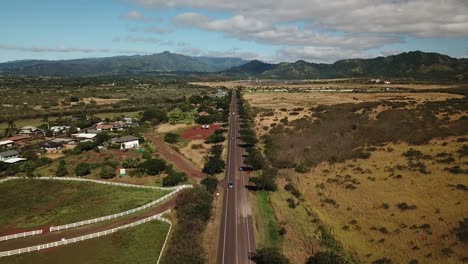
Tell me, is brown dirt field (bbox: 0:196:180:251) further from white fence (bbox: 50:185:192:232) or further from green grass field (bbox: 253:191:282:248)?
green grass field (bbox: 253:191:282:248)

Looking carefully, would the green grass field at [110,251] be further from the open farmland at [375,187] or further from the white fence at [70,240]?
the open farmland at [375,187]

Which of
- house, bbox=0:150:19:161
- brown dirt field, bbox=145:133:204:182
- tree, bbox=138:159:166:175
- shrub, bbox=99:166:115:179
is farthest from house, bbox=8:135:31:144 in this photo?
tree, bbox=138:159:166:175

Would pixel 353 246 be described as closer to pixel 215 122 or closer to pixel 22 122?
pixel 215 122

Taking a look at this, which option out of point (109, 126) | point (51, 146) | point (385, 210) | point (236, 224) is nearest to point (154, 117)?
point (109, 126)

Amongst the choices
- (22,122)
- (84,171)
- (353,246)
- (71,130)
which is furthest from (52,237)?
(22,122)

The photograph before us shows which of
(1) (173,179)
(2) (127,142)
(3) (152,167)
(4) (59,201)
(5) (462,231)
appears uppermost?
(5) (462,231)

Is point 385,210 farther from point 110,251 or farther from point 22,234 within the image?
A: point 22,234

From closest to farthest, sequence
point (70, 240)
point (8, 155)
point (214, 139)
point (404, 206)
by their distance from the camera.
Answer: point (70, 240) → point (404, 206) → point (8, 155) → point (214, 139)

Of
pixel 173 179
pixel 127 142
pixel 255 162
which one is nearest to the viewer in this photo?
pixel 173 179
